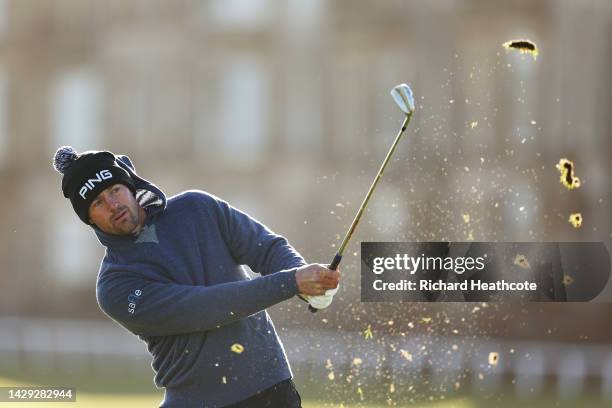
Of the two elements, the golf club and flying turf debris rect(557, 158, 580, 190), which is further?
flying turf debris rect(557, 158, 580, 190)

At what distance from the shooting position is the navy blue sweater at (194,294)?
4.38 metres

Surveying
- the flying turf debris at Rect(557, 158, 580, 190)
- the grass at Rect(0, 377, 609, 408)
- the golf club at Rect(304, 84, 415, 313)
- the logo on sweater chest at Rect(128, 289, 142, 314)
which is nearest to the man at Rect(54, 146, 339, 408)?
the logo on sweater chest at Rect(128, 289, 142, 314)

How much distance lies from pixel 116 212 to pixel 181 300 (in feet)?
1.35

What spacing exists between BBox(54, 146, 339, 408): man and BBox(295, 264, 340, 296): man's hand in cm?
24

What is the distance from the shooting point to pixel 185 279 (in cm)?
443

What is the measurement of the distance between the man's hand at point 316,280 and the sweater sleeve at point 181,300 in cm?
3

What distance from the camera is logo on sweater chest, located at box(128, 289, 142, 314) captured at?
4.39 metres

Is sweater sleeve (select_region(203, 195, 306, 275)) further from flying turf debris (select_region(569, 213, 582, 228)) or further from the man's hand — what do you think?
flying turf debris (select_region(569, 213, 582, 228))

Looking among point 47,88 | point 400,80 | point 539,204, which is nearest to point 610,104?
point 539,204

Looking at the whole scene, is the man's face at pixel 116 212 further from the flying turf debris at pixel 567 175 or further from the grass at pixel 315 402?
the grass at pixel 315 402

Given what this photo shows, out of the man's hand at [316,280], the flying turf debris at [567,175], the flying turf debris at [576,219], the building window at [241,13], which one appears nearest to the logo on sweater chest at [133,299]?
the man's hand at [316,280]

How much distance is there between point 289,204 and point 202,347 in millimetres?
12882

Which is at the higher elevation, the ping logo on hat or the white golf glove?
the ping logo on hat

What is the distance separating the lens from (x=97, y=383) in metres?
13.3
